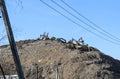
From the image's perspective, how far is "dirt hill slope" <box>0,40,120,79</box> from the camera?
5731 centimetres

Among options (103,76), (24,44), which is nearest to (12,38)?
→ (103,76)

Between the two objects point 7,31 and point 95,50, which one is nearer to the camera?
point 7,31

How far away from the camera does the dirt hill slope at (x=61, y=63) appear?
188 feet

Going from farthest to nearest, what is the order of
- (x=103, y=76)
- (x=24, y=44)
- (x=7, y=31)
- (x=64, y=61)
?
(x=24, y=44), (x=64, y=61), (x=103, y=76), (x=7, y=31)

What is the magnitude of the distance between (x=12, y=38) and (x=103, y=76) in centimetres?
3538

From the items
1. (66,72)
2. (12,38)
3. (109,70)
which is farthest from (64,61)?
(12,38)

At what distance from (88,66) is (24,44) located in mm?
12444

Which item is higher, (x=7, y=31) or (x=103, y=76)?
(x=7, y=31)

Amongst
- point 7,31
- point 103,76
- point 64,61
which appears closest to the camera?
point 7,31

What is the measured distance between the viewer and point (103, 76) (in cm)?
5600

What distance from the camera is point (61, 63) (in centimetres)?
5959

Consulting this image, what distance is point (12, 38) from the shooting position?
850 inches

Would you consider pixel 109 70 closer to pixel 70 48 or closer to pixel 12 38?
pixel 70 48

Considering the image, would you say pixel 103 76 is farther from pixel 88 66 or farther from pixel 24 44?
pixel 24 44
